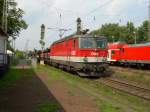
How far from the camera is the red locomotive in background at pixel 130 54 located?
36750mm

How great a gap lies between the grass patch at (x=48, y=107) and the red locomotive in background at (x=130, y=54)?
24476mm

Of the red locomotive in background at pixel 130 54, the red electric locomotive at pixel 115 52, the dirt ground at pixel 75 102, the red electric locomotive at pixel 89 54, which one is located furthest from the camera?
the red electric locomotive at pixel 115 52

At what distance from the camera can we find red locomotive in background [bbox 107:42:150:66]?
36750mm

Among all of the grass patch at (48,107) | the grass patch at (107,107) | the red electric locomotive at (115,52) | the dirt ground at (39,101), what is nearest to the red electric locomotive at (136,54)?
the red electric locomotive at (115,52)

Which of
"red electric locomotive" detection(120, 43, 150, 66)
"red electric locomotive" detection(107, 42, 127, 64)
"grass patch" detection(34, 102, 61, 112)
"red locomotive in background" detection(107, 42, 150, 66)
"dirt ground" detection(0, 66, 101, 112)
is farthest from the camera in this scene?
"red electric locomotive" detection(107, 42, 127, 64)

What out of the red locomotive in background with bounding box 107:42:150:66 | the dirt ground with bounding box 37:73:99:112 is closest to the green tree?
the red locomotive in background with bounding box 107:42:150:66

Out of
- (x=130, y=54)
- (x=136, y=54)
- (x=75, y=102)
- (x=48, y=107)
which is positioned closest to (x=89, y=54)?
(x=75, y=102)

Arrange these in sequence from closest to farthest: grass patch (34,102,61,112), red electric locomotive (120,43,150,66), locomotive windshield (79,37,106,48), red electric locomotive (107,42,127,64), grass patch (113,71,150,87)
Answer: grass patch (34,102,61,112) < grass patch (113,71,150,87) < locomotive windshield (79,37,106,48) < red electric locomotive (120,43,150,66) < red electric locomotive (107,42,127,64)

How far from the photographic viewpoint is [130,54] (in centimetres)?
4162

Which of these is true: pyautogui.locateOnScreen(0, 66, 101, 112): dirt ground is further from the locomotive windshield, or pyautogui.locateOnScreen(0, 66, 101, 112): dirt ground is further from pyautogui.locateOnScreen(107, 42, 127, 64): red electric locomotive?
pyautogui.locateOnScreen(107, 42, 127, 64): red electric locomotive

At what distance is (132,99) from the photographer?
15.7 m

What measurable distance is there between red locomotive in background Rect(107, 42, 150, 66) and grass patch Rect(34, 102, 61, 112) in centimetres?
2448

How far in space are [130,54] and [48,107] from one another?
3089 cm

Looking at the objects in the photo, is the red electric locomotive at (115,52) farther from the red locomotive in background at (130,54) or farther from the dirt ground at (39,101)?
the dirt ground at (39,101)
